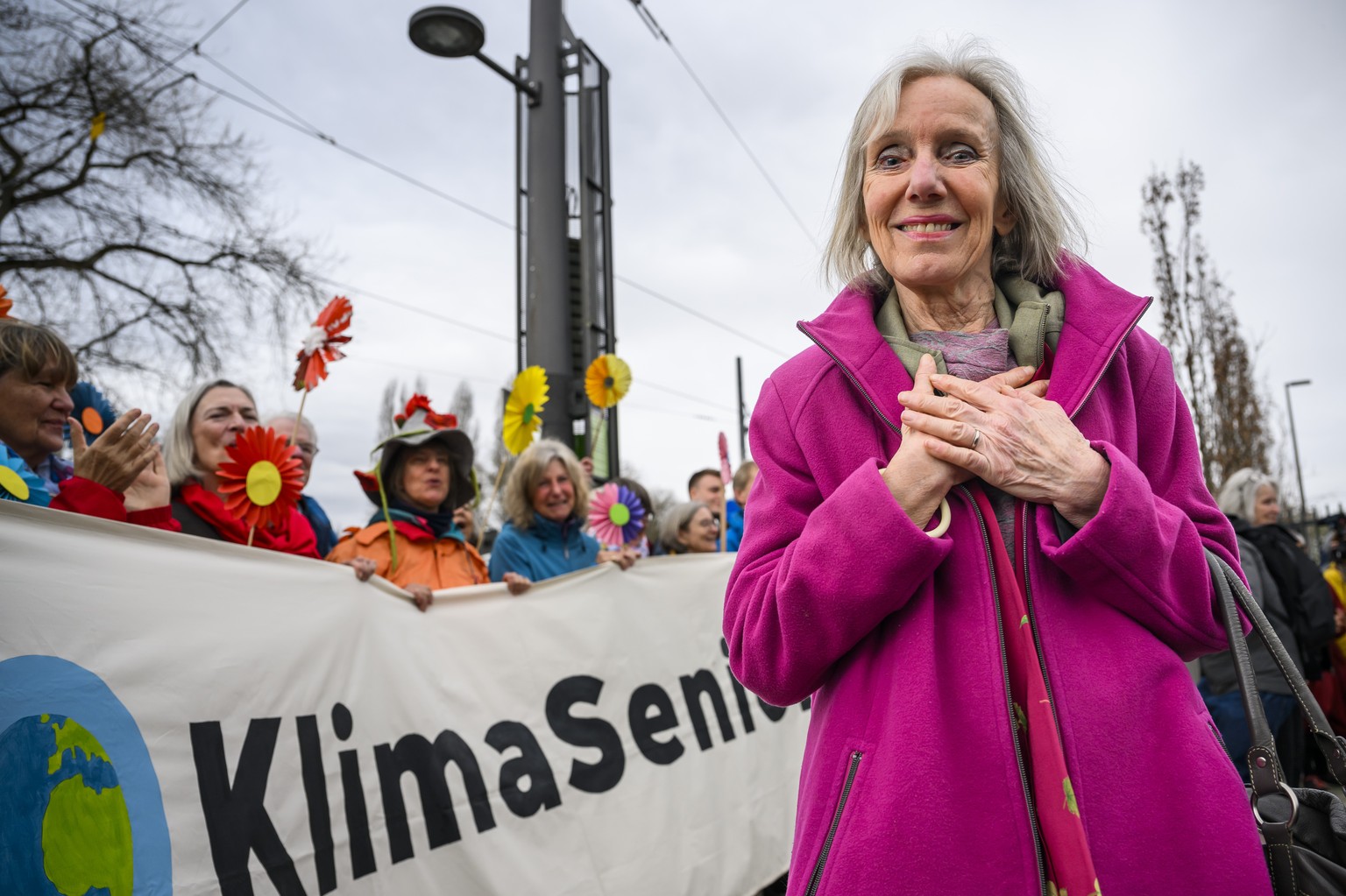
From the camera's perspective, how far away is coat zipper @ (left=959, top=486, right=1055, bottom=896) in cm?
105

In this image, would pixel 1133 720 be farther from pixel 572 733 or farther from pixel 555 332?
pixel 555 332

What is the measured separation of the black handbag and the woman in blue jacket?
3413 mm

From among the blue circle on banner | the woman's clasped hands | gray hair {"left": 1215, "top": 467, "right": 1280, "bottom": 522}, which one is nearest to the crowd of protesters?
the blue circle on banner

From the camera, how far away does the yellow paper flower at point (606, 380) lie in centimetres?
528

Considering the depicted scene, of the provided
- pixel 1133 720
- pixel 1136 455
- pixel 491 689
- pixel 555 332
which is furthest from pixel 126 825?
pixel 555 332

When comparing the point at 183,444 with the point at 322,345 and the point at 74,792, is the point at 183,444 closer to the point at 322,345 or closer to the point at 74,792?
the point at 322,345

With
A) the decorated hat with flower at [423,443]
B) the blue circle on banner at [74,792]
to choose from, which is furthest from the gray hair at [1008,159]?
the decorated hat with flower at [423,443]

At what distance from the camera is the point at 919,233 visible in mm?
1364

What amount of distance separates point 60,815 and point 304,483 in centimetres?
135

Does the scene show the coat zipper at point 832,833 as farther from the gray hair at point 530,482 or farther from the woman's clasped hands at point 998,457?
the gray hair at point 530,482

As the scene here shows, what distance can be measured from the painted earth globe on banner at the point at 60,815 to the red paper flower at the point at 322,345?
1492 millimetres

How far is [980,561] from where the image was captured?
118cm

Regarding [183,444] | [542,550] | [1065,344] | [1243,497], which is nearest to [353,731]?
[183,444]

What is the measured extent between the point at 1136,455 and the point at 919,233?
1.52 ft
